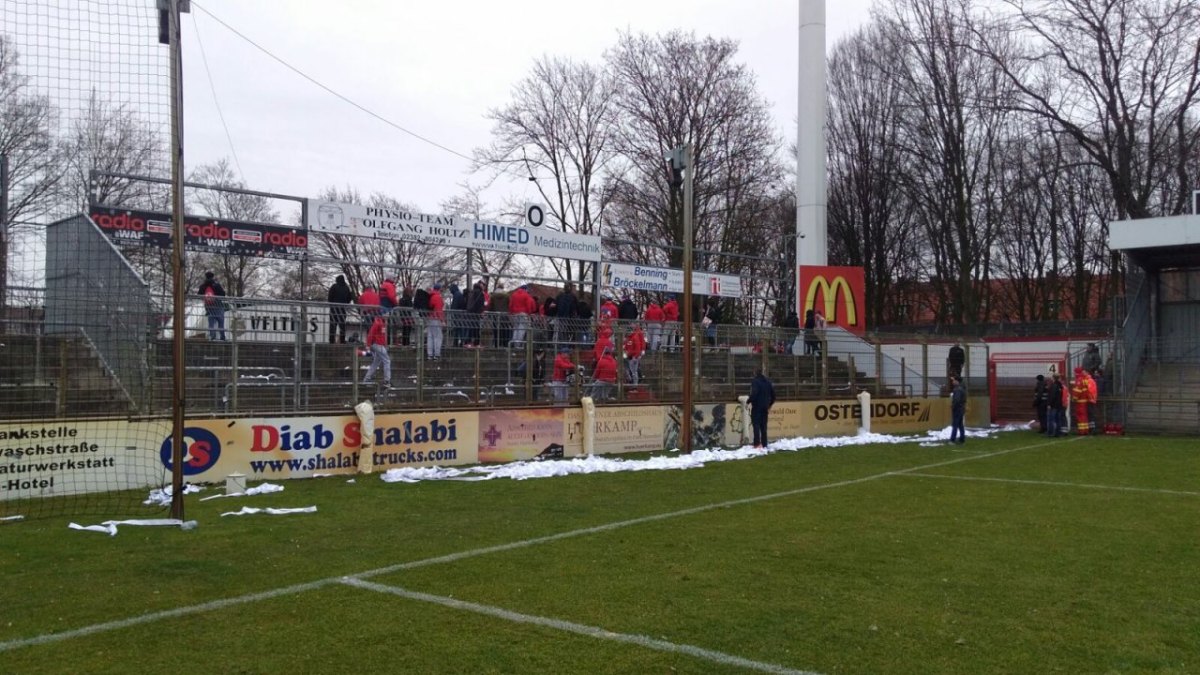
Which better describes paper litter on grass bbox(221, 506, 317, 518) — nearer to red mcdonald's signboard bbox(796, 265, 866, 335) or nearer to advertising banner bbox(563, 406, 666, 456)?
advertising banner bbox(563, 406, 666, 456)

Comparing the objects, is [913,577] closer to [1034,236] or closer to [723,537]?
[723,537]

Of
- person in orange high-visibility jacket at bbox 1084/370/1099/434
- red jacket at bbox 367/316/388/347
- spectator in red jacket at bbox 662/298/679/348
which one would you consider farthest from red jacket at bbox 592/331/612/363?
person in orange high-visibility jacket at bbox 1084/370/1099/434

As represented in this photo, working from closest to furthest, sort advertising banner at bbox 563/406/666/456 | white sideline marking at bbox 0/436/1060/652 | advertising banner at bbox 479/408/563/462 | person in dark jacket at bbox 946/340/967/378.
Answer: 1. white sideline marking at bbox 0/436/1060/652
2. advertising banner at bbox 479/408/563/462
3. advertising banner at bbox 563/406/666/456
4. person in dark jacket at bbox 946/340/967/378

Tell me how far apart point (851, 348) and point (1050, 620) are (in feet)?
70.6

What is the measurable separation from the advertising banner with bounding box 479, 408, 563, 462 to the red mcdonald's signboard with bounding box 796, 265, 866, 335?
16525 mm

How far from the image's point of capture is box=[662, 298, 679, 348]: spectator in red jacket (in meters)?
24.6

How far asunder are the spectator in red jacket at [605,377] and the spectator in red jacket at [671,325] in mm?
4535

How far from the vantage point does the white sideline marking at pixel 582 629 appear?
5.41m

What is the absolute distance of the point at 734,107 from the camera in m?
43.1

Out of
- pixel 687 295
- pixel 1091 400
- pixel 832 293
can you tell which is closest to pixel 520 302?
pixel 687 295

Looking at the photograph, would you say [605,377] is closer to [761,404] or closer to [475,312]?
[475,312]

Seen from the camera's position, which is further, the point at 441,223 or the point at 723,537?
the point at 441,223

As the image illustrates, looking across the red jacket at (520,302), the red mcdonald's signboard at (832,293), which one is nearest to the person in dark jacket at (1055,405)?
the red mcdonald's signboard at (832,293)

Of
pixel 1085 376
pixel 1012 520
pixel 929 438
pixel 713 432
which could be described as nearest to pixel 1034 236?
pixel 1085 376
